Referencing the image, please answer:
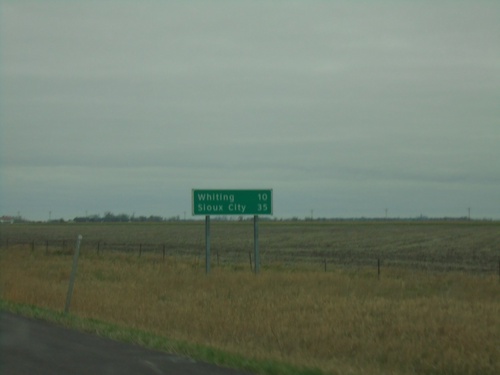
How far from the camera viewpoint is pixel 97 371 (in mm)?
9305

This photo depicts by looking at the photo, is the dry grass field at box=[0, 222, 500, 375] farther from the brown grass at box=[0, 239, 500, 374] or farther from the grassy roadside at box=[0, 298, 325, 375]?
the grassy roadside at box=[0, 298, 325, 375]

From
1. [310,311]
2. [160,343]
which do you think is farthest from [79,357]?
[310,311]

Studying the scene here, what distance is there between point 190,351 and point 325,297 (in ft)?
33.0

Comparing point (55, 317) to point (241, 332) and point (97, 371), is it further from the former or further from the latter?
point (97, 371)

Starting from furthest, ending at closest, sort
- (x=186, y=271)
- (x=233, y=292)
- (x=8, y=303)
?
(x=186, y=271), (x=233, y=292), (x=8, y=303)

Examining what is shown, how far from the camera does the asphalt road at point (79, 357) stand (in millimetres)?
9344

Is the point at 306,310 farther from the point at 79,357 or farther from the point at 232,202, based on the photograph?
the point at 232,202

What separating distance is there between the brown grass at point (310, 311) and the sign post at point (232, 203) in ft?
8.08

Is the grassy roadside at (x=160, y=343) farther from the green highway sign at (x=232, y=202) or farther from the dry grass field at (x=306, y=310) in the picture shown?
the green highway sign at (x=232, y=202)

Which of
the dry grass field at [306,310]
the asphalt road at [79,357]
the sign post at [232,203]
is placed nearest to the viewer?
the asphalt road at [79,357]

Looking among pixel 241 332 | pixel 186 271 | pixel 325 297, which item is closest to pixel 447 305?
pixel 325 297

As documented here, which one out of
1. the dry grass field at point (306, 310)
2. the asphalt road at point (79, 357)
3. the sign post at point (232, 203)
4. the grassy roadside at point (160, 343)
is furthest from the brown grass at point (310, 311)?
the sign post at point (232, 203)

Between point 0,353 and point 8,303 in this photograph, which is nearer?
point 0,353

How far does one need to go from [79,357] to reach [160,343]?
1.56m
